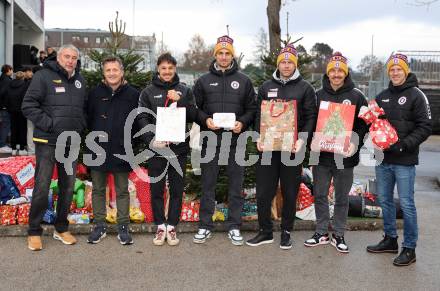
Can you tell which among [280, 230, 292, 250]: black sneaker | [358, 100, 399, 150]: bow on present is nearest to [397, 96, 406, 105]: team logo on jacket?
[358, 100, 399, 150]: bow on present

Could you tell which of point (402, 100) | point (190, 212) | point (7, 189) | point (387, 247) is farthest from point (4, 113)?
point (402, 100)

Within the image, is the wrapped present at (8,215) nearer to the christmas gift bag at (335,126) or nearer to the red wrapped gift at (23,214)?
the red wrapped gift at (23,214)

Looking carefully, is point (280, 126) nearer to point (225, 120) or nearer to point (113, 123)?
point (225, 120)

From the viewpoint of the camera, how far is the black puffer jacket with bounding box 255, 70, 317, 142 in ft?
19.7

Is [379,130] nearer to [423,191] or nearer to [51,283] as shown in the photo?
[51,283]

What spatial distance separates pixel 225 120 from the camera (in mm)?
6047

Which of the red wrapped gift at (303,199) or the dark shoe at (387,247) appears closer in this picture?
the dark shoe at (387,247)

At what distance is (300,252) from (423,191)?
209 inches

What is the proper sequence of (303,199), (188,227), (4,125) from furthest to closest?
1. (4,125)
2. (303,199)
3. (188,227)

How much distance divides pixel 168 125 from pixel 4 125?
9446 mm

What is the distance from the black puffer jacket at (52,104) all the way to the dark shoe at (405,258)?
12.6 ft

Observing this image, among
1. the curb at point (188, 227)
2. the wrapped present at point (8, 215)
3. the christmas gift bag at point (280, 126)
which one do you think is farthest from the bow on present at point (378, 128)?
the wrapped present at point (8, 215)

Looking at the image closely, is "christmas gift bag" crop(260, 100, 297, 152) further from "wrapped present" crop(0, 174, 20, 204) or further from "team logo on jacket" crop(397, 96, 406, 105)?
"wrapped present" crop(0, 174, 20, 204)

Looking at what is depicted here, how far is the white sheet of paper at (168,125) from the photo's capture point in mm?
6027
